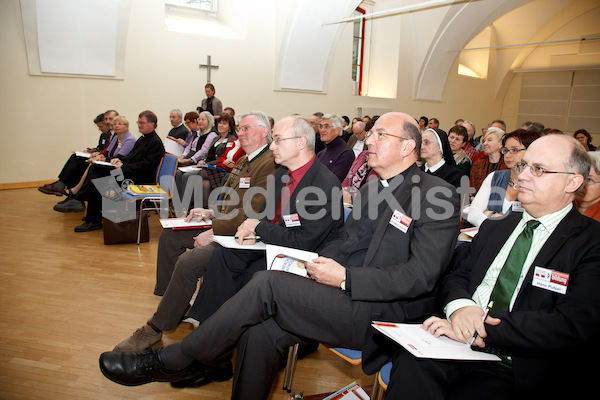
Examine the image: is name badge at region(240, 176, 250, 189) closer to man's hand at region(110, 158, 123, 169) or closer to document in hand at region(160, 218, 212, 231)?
document in hand at region(160, 218, 212, 231)

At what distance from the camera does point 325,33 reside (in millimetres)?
9984

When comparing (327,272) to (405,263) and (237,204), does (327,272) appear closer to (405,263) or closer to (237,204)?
(405,263)

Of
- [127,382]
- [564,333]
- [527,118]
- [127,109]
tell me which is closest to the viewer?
[564,333]

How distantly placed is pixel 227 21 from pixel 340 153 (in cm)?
621

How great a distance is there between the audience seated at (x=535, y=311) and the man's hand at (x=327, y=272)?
0.34 m

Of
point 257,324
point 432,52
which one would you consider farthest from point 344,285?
point 432,52

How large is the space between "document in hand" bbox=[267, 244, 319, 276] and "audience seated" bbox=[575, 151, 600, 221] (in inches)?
56.3

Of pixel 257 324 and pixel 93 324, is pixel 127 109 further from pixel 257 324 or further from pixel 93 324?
pixel 257 324

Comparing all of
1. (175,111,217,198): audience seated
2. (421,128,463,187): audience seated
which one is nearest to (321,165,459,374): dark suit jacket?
(421,128,463,187): audience seated

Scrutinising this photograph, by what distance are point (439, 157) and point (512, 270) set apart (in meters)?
2.01

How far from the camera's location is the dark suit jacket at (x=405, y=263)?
1.52m

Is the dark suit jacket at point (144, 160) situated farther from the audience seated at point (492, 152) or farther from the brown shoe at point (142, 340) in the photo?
the audience seated at point (492, 152)

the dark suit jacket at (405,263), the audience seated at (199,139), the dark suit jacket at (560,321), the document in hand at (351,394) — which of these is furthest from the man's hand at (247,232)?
the audience seated at (199,139)

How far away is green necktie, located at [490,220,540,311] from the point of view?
1.41 metres
